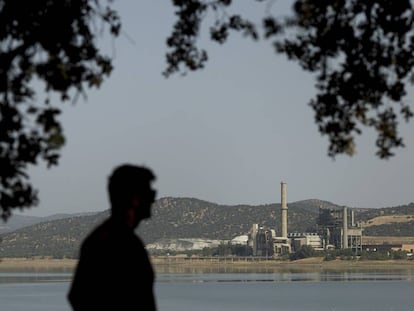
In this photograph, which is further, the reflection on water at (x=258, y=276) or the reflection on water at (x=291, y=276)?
the reflection on water at (x=291, y=276)

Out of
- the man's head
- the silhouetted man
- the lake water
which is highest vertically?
the man's head

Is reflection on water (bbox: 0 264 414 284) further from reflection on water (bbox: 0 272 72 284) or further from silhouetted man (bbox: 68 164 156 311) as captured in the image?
silhouetted man (bbox: 68 164 156 311)

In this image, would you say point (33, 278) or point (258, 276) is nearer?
point (33, 278)

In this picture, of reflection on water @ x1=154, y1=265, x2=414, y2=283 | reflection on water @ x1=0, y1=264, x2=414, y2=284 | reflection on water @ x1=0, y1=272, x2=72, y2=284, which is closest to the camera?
reflection on water @ x1=0, y1=272, x2=72, y2=284

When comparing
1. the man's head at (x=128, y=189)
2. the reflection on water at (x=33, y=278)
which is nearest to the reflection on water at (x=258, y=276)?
the reflection on water at (x=33, y=278)

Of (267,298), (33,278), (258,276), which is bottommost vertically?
(267,298)

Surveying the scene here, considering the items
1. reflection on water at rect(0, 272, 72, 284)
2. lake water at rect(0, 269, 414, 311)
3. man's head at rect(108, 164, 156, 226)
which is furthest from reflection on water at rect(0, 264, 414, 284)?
man's head at rect(108, 164, 156, 226)

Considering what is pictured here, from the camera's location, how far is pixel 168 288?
102 meters

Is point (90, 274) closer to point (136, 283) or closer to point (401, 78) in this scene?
point (136, 283)

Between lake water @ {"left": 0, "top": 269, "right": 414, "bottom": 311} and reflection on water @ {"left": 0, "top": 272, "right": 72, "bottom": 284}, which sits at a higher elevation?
reflection on water @ {"left": 0, "top": 272, "right": 72, "bottom": 284}

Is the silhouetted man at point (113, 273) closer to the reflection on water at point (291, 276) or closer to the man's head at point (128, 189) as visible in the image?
the man's head at point (128, 189)

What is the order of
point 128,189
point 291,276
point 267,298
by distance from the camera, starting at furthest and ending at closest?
point 291,276
point 267,298
point 128,189

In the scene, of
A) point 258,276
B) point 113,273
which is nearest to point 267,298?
point 258,276

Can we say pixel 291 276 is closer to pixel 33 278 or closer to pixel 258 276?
pixel 258 276
